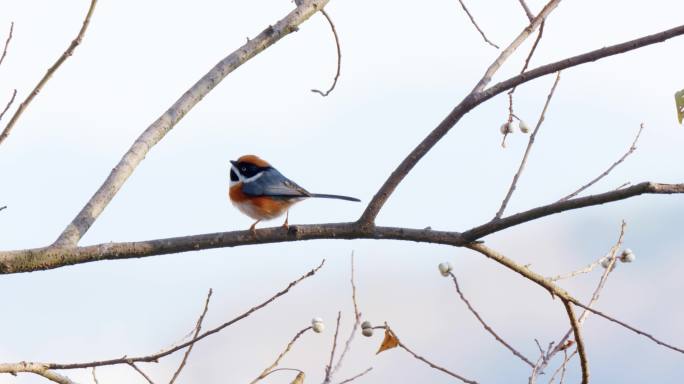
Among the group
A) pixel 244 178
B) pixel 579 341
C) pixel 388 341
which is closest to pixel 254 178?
pixel 244 178

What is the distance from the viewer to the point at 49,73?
369 cm

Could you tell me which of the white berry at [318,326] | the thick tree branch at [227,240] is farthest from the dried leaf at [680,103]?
the white berry at [318,326]

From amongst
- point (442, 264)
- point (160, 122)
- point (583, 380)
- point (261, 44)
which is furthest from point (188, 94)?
point (583, 380)

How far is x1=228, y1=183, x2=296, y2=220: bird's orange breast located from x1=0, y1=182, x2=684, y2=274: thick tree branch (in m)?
1.79

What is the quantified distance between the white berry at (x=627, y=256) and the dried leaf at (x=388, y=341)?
1.80 meters

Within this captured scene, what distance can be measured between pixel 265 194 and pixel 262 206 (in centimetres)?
10

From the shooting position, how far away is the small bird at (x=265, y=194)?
6.07m

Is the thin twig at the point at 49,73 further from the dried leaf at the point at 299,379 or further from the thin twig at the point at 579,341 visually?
the thin twig at the point at 579,341

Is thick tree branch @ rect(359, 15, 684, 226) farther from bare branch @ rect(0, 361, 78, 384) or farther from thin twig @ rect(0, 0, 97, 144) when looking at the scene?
bare branch @ rect(0, 361, 78, 384)

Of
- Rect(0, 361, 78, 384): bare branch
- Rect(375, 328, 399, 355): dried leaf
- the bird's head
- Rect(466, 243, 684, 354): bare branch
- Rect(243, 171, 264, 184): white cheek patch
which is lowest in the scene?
Rect(0, 361, 78, 384): bare branch

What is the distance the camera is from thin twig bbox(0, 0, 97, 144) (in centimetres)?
366

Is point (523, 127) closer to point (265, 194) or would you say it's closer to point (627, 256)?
point (627, 256)

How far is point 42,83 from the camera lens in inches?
145

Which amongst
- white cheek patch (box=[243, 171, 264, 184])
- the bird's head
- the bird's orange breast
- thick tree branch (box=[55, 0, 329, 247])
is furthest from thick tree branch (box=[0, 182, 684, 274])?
the bird's head
